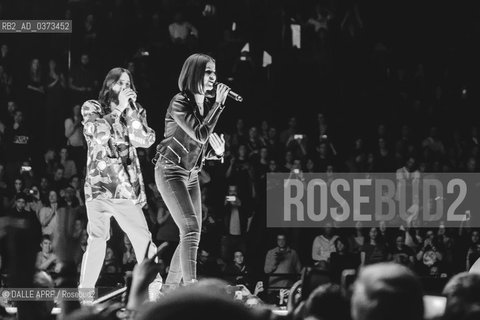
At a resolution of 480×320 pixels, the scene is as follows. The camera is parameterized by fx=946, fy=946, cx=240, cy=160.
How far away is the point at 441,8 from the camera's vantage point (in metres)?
15.4

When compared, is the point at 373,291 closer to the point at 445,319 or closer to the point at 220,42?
the point at 445,319

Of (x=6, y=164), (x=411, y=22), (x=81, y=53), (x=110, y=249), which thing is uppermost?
(x=411, y=22)

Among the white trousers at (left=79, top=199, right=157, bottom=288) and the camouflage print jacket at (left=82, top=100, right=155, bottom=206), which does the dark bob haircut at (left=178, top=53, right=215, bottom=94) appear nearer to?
the camouflage print jacket at (left=82, top=100, right=155, bottom=206)

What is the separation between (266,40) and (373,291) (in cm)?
1116

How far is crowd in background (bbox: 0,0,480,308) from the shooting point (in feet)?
35.6

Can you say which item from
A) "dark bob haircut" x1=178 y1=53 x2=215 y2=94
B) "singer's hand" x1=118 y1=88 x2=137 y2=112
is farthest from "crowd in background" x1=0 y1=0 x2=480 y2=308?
"dark bob haircut" x1=178 y1=53 x2=215 y2=94

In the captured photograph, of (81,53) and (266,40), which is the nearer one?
(81,53)

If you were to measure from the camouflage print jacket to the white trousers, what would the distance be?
0.06 m

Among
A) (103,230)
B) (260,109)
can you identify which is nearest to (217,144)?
(103,230)

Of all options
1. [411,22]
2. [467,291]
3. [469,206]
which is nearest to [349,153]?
[469,206]

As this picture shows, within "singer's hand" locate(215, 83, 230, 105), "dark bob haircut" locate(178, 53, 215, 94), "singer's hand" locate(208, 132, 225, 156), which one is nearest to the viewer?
"singer's hand" locate(215, 83, 230, 105)

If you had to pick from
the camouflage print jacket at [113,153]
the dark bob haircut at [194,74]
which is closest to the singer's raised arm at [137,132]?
the camouflage print jacket at [113,153]

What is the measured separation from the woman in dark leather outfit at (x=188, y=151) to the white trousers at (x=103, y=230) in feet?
0.90

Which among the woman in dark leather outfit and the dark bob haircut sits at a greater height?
the dark bob haircut
